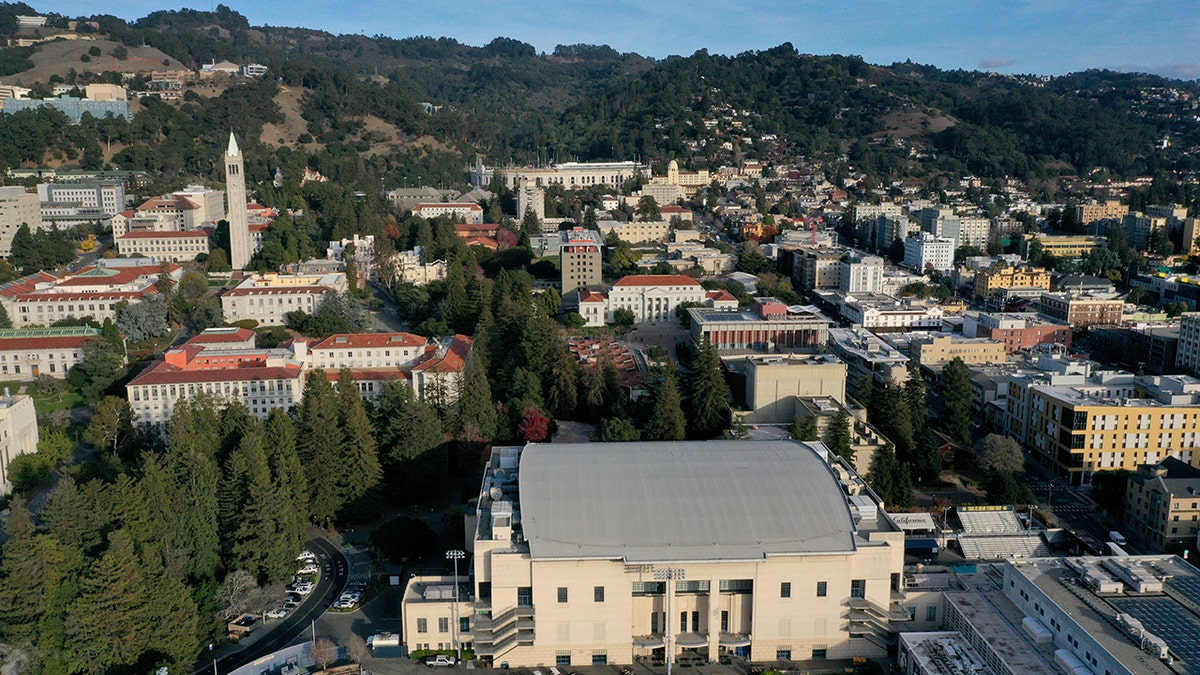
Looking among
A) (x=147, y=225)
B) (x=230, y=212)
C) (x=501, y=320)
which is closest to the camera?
(x=501, y=320)

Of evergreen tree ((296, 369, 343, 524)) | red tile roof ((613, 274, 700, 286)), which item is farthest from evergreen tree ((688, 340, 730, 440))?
red tile roof ((613, 274, 700, 286))

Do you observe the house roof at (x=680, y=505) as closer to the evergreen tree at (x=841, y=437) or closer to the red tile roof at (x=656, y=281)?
the evergreen tree at (x=841, y=437)

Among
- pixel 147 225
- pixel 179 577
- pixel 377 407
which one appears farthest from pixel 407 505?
Result: pixel 147 225

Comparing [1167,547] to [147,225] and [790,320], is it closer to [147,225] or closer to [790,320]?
[790,320]

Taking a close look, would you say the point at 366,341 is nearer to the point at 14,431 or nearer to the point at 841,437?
the point at 14,431

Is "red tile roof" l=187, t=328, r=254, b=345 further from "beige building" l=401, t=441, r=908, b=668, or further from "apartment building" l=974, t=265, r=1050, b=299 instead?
"apartment building" l=974, t=265, r=1050, b=299

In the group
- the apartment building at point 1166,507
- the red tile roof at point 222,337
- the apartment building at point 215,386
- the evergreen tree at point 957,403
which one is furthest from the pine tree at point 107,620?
the evergreen tree at point 957,403

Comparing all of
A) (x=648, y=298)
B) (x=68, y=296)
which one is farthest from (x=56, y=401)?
(x=648, y=298)
